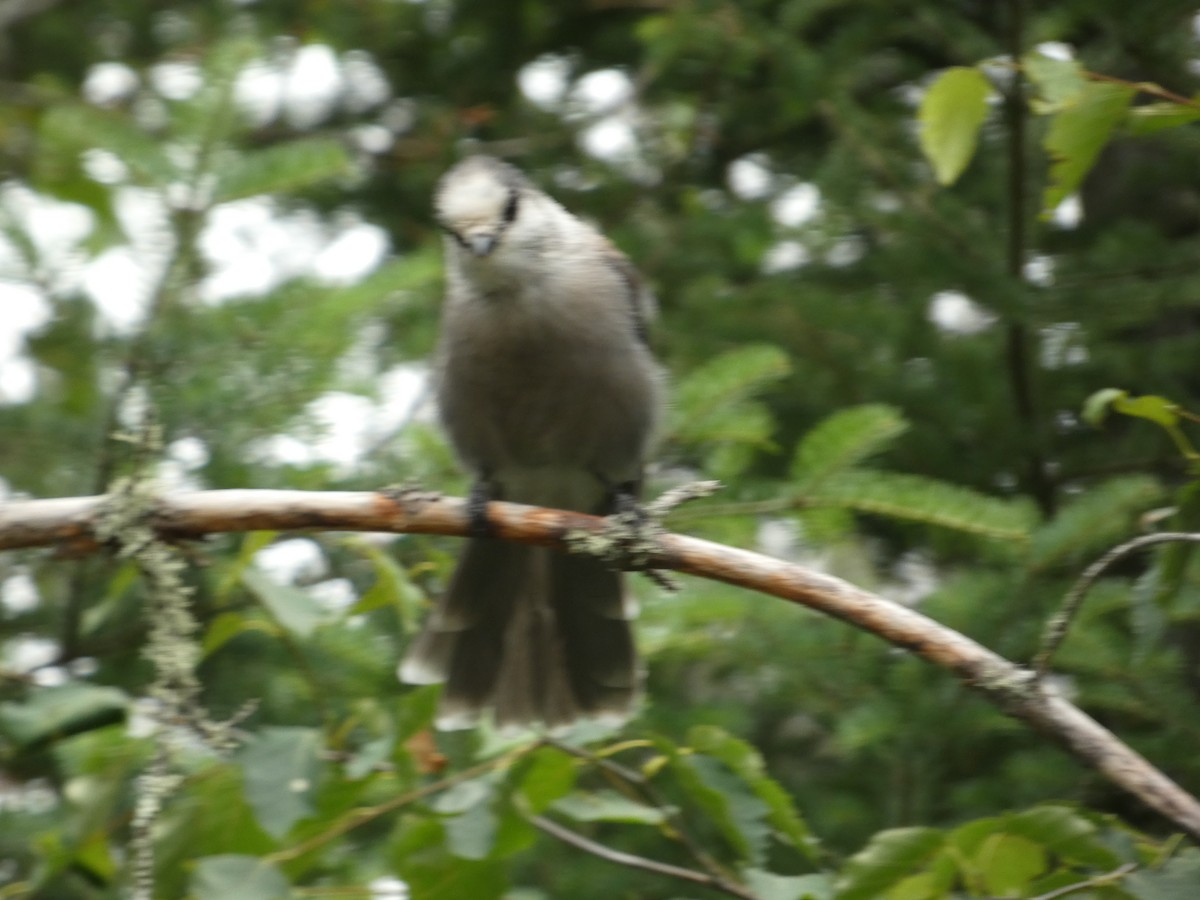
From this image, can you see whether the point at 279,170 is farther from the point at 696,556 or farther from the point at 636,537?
the point at 696,556

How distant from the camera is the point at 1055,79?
7.11ft

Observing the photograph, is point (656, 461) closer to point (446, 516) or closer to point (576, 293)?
point (576, 293)

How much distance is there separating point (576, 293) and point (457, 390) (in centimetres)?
32

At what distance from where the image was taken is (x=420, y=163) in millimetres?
4375

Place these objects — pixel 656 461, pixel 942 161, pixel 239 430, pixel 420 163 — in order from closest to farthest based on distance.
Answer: pixel 942 161 → pixel 239 430 → pixel 656 461 → pixel 420 163

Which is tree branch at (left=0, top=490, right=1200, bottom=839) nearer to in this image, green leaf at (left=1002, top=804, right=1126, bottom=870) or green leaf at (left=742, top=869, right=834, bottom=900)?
green leaf at (left=1002, top=804, right=1126, bottom=870)

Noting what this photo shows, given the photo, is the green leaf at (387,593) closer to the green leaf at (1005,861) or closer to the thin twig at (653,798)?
the thin twig at (653,798)

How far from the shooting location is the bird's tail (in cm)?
303

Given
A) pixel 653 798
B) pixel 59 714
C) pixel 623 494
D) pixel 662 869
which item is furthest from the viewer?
pixel 623 494

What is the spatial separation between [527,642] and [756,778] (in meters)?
1.09

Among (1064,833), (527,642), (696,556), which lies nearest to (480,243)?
(527,642)

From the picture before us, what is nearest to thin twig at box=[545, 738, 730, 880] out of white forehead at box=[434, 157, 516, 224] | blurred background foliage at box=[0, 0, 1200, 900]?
blurred background foliage at box=[0, 0, 1200, 900]

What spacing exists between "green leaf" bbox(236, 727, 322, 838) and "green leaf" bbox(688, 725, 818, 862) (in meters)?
0.57

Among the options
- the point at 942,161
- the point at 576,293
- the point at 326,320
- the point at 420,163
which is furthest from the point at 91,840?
the point at 420,163
